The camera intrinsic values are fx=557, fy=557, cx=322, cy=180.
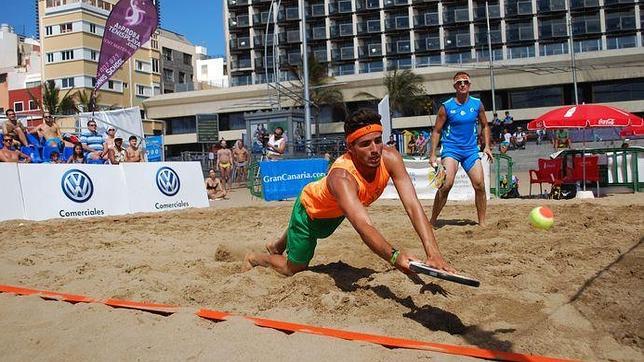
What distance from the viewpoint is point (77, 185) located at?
9.70 m

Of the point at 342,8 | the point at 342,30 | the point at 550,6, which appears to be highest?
the point at 342,8

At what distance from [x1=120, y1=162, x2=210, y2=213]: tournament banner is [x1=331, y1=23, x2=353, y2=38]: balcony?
168 ft

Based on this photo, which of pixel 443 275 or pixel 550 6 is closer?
pixel 443 275

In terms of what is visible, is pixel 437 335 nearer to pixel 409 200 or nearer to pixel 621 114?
pixel 409 200

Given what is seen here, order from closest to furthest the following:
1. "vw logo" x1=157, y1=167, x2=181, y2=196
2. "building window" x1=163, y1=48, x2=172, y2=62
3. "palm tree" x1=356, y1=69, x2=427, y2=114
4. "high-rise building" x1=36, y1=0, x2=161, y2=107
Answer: "vw logo" x1=157, y1=167, x2=181, y2=196
"palm tree" x1=356, y1=69, x2=427, y2=114
"high-rise building" x1=36, y1=0, x2=161, y2=107
"building window" x1=163, y1=48, x2=172, y2=62

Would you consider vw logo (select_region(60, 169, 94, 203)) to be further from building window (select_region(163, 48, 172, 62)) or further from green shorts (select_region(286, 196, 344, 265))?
building window (select_region(163, 48, 172, 62))

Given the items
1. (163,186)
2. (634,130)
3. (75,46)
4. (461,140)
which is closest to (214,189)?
(163,186)

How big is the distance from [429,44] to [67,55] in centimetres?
3762

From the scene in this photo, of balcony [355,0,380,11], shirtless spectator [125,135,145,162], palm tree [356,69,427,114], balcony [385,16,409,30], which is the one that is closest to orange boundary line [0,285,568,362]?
shirtless spectator [125,135,145,162]

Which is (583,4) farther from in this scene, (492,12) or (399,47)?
(399,47)

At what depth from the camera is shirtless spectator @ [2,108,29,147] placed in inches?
434

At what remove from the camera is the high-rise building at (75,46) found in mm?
56688

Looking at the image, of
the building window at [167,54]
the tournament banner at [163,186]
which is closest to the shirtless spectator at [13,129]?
the tournament banner at [163,186]

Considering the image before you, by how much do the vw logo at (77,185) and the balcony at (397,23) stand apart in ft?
174
